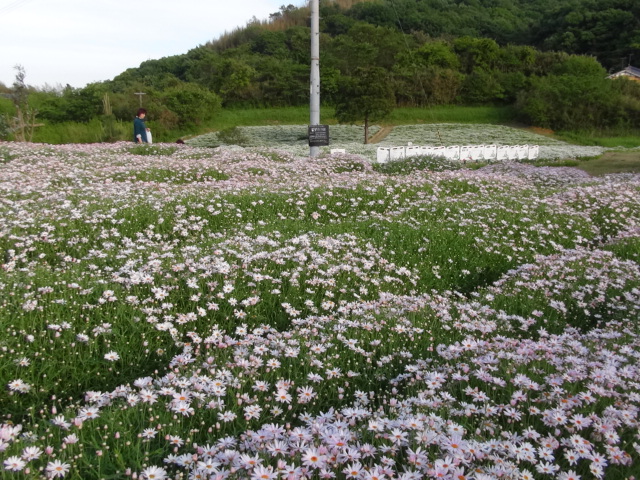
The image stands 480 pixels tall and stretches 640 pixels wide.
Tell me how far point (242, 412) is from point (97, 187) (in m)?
7.52

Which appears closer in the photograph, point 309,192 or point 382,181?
point 309,192

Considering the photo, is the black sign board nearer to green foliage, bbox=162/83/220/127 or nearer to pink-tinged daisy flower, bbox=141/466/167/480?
pink-tinged daisy flower, bbox=141/466/167/480

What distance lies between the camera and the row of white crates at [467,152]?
848 inches

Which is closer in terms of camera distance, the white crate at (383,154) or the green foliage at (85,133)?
the white crate at (383,154)

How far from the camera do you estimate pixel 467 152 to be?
23297mm

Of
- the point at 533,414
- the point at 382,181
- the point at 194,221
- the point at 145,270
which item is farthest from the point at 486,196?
the point at 533,414

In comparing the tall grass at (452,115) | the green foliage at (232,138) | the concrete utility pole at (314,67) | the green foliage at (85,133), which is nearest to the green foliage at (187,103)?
the green foliage at (85,133)

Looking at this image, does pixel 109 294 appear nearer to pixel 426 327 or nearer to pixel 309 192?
pixel 426 327

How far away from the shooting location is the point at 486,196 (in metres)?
10.5

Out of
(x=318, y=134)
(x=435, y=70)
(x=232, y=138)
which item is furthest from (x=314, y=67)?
(x=435, y=70)

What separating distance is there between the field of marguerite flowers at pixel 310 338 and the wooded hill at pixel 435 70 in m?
A: 34.6

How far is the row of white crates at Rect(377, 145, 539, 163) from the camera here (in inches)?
848

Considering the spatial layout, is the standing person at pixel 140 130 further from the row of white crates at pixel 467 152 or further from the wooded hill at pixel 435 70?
the wooded hill at pixel 435 70

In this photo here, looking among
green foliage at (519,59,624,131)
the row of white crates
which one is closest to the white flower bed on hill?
green foliage at (519,59,624,131)
